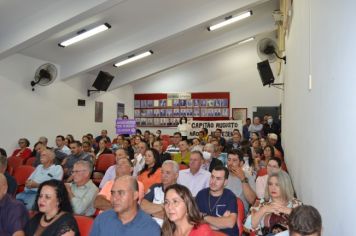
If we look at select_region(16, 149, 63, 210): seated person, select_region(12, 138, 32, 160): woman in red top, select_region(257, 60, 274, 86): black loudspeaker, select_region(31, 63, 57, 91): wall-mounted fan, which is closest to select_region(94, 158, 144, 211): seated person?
select_region(16, 149, 63, 210): seated person

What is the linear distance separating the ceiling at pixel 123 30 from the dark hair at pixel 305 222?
5.26 metres

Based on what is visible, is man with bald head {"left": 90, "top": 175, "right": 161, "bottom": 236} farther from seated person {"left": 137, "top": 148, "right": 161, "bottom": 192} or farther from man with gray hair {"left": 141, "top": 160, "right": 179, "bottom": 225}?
seated person {"left": 137, "top": 148, "right": 161, "bottom": 192}

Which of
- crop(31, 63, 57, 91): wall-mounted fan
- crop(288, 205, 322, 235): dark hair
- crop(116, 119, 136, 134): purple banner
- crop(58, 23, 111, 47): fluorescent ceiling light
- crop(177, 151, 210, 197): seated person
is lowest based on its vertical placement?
crop(177, 151, 210, 197): seated person

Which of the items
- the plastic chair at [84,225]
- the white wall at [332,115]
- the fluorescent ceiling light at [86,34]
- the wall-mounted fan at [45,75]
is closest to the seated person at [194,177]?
the white wall at [332,115]

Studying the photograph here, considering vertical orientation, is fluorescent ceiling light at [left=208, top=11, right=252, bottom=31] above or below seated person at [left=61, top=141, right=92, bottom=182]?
above

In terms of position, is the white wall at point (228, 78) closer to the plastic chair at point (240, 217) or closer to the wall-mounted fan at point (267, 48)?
the wall-mounted fan at point (267, 48)

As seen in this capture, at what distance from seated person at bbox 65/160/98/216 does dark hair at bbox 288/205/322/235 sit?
2301 millimetres

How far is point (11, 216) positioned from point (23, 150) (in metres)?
5.54

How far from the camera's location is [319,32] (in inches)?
110

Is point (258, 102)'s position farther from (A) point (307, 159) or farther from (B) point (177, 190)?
(B) point (177, 190)

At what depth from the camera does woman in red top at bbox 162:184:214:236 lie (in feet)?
7.46

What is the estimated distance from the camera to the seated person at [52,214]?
8.18 ft

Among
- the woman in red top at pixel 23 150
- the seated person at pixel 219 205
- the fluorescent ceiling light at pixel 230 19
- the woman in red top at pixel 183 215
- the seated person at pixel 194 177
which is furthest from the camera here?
the fluorescent ceiling light at pixel 230 19

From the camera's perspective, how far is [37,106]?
906 centimetres
